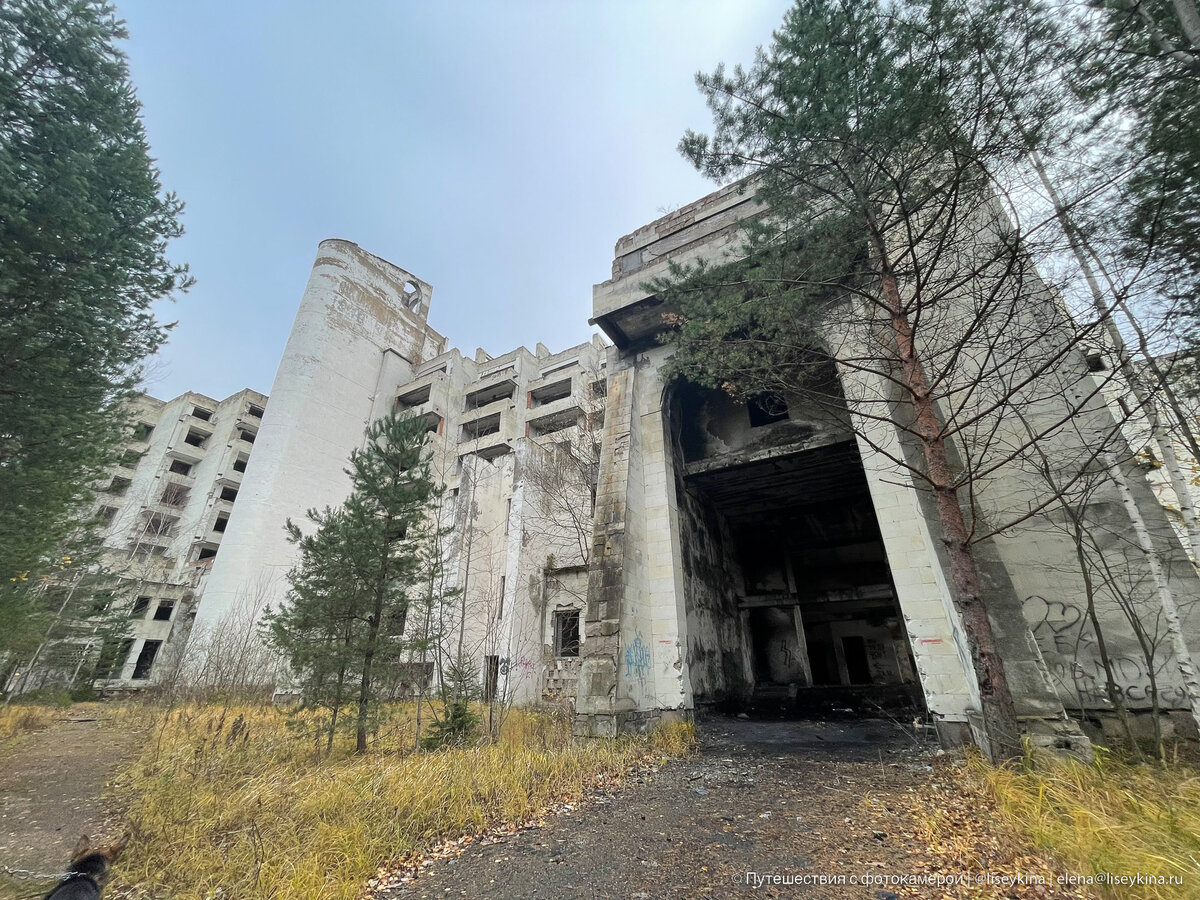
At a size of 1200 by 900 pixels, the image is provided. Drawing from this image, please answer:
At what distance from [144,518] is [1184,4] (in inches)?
1762

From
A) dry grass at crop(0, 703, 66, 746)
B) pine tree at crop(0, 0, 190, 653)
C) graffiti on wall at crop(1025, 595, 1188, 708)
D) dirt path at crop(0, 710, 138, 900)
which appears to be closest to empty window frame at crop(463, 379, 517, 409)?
dry grass at crop(0, 703, 66, 746)

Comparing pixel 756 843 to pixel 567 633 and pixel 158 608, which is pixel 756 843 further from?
pixel 158 608

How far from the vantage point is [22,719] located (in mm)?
12844

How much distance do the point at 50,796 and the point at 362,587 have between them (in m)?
4.53

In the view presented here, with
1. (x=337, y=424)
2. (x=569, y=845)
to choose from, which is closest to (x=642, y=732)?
(x=569, y=845)

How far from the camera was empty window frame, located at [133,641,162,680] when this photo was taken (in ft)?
81.3

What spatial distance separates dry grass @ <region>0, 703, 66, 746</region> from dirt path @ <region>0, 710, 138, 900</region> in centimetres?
39

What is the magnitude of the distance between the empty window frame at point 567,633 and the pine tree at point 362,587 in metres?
7.36

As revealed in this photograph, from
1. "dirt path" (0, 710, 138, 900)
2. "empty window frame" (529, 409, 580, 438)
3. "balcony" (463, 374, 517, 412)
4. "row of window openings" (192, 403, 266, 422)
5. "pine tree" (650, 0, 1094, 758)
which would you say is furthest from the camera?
"row of window openings" (192, 403, 266, 422)

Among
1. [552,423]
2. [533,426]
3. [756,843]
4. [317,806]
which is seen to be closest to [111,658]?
[533,426]

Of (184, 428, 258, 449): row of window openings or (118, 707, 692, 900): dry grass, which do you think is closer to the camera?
(118, 707, 692, 900): dry grass

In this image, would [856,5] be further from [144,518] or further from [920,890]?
[144,518]

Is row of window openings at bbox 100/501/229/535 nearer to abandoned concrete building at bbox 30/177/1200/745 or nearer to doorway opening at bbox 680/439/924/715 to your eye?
abandoned concrete building at bbox 30/177/1200/745

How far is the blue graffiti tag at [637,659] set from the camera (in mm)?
8367
